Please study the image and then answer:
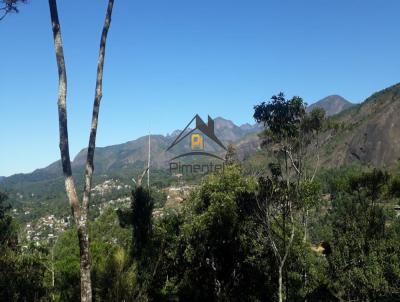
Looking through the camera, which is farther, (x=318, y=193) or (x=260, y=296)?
(x=260, y=296)

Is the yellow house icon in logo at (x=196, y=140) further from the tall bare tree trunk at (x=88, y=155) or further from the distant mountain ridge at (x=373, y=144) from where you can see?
the distant mountain ridge at (x=373, y=144)

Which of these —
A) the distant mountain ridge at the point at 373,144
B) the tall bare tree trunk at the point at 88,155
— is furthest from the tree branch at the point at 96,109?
the distant mountain ridge at the point at 373,144

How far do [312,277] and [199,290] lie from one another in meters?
6.96

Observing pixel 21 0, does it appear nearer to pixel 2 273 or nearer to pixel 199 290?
pixel 2 273

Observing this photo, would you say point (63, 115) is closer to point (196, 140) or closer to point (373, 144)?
point (196, 140)

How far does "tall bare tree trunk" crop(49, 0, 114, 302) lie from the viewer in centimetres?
863

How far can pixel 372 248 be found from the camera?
2111 centimetres

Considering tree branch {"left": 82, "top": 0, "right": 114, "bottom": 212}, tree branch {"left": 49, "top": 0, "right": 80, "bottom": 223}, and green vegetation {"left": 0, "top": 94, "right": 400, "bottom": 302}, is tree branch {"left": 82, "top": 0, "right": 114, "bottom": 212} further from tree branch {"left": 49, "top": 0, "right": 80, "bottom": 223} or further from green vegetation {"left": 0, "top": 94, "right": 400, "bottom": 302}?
green vegetation {"left": 0, "top": 94, "right": 400, "bottom": 302}

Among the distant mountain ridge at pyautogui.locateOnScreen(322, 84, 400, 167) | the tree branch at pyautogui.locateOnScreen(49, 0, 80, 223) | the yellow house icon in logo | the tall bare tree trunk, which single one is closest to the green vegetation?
the tall bare tree trunk

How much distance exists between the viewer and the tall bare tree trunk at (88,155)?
8.63 metres

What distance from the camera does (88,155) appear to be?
9273mm

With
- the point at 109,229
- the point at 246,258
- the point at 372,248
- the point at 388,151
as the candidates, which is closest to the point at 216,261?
the point at 246,258

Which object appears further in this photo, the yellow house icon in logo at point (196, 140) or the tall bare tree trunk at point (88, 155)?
the yellow house icon in logo at point (196, 140)

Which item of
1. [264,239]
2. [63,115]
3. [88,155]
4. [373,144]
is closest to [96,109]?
[63,115]
